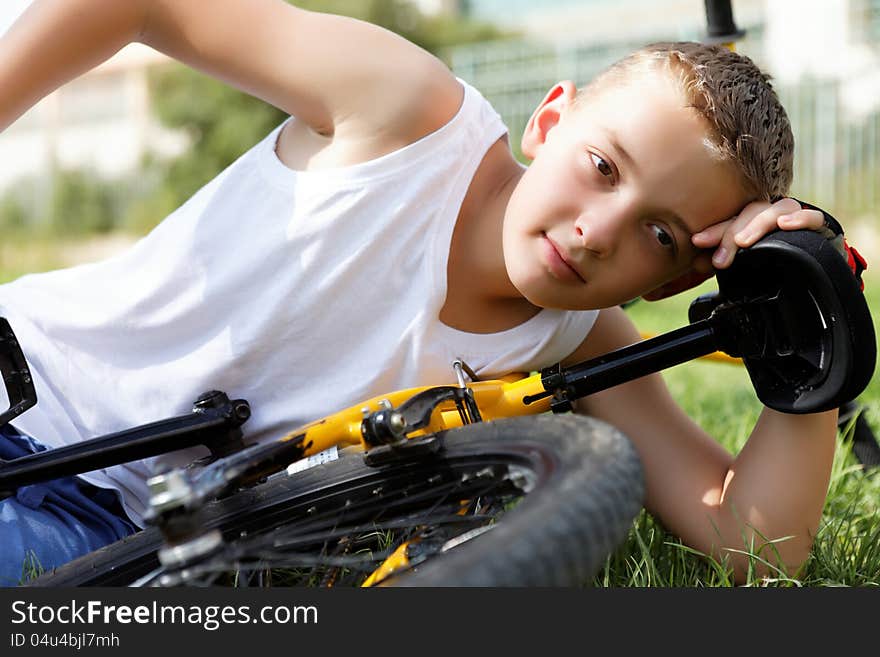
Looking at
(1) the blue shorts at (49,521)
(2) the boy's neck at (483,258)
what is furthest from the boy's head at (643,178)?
(1) the blue shorts at (49,521)

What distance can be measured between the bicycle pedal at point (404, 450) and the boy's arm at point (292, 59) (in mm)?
515

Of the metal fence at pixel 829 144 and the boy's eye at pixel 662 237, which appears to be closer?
the boy's eye at pixel 662 237

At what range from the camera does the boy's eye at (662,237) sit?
1406 millimetres

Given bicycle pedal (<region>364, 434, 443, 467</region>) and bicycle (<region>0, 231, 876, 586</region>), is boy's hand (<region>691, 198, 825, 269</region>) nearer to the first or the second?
bicycle (<region>0, 231, 876, 586</region>)

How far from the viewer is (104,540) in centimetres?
164

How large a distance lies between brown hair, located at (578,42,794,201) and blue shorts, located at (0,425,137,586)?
3.06 feet

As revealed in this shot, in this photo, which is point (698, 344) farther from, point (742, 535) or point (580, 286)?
point (742, 535)

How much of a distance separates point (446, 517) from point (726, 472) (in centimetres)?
62

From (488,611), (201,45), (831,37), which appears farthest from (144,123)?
(488,611)

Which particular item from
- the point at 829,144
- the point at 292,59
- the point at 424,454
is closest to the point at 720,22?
the point at 292,59

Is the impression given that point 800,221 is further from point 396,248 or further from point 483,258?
point 396,248

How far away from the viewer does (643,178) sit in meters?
1.38

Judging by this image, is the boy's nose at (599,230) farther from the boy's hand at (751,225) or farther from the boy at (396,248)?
the boy's hand at (751,225)

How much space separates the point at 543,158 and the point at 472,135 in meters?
0.19
